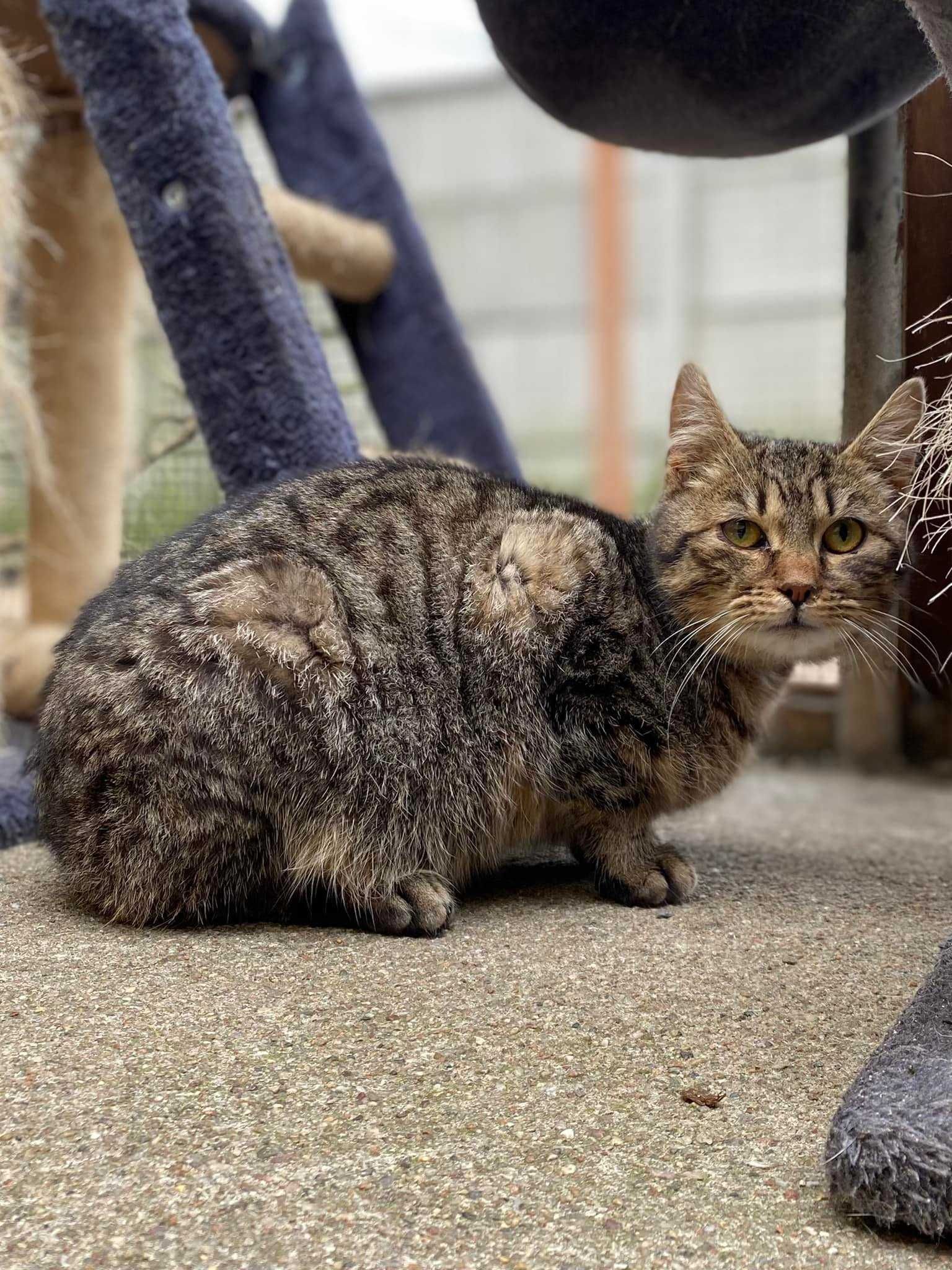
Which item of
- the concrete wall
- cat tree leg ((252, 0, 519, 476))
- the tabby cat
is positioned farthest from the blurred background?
the tabby cat

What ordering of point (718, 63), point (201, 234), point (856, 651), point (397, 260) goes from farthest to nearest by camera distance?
point (397, 260) → point (201, 234) → point (718, 63) → point (856, 651)

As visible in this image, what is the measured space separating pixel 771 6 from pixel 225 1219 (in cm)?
155

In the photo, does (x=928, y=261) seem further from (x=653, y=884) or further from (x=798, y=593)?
(x=653, y=884)

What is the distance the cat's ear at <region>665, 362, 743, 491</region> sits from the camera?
1549 mm

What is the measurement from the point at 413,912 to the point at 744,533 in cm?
60

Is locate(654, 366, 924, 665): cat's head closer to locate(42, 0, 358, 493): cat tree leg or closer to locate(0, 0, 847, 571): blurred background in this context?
locate(42, 0, 358, 493): cat tree leg

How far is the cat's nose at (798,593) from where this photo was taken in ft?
4.62

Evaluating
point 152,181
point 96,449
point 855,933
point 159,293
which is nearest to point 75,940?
point 855,933

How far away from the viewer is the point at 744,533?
149 cm

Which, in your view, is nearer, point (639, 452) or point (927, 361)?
point (927, 361)

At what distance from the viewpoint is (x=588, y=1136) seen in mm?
927

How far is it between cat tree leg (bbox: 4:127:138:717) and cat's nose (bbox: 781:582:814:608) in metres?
1.43

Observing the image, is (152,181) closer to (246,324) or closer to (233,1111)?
(246,324)

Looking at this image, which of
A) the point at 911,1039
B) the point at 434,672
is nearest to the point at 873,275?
the point at 434,672
